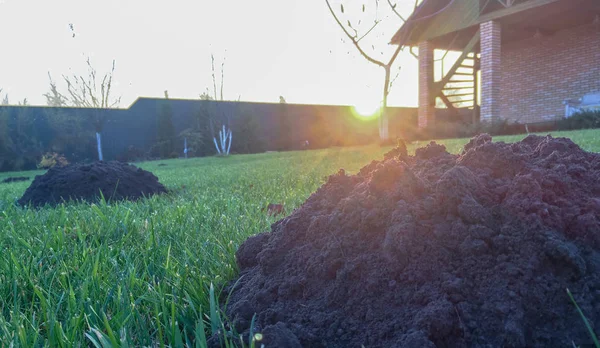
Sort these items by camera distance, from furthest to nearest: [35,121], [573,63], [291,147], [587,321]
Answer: [291,147] → [35,121] → [573,63] → [587,321]

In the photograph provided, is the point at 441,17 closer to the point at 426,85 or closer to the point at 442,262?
the point at 426,85

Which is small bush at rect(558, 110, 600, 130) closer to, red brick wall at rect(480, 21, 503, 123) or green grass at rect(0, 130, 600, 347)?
red brick wall at rect(480, 21, 503, 123)

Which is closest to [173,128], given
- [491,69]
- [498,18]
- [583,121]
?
[491,69]

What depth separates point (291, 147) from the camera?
23.6 m

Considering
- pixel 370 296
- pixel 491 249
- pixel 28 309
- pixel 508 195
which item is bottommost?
pixel 28 309

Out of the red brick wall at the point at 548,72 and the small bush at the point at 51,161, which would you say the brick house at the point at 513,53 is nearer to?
the red brick wall at the point at 548,72

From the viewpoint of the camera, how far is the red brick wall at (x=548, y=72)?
14.1 metres

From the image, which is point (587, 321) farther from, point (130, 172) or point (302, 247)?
point (130, 172)

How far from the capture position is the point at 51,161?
664 inches

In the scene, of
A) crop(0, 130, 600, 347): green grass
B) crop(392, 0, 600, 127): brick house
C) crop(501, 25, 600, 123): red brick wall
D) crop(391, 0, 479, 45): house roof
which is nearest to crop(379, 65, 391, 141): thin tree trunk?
crop(392, 0, 600, 127): brick house

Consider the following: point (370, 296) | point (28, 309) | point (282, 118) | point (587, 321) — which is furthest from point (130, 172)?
point (282, 118)

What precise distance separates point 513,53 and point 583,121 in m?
6.24

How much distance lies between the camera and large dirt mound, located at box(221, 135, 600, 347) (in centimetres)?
95

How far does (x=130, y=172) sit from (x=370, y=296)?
13.7ft
